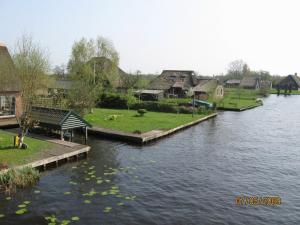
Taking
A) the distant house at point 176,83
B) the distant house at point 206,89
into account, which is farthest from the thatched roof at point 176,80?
the distant house at point 206,89

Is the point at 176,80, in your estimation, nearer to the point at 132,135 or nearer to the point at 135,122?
the point at 135,122

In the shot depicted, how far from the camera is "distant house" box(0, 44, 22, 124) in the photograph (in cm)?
3691

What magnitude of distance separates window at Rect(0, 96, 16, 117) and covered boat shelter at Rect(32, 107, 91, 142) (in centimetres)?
531

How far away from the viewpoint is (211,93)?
251 ft

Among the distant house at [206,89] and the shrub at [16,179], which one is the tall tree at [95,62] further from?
the shrub at [16,179]

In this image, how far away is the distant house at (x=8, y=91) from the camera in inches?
1453

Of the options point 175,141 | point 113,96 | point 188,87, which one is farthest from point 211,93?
point 175,141

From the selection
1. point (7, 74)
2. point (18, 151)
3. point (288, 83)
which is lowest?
point (18, 151)

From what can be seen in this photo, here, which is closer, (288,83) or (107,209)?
(107,209)

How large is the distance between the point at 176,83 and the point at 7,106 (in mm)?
49522

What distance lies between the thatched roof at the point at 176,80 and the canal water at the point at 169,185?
146ft

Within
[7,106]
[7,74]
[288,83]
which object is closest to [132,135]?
[7,106]

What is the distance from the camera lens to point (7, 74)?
122 ft

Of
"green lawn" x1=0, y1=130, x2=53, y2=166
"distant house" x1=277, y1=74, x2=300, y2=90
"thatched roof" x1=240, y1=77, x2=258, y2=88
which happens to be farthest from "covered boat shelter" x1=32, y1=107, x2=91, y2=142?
"distant house" x1=277, y1=74, x2=300, y2=90
